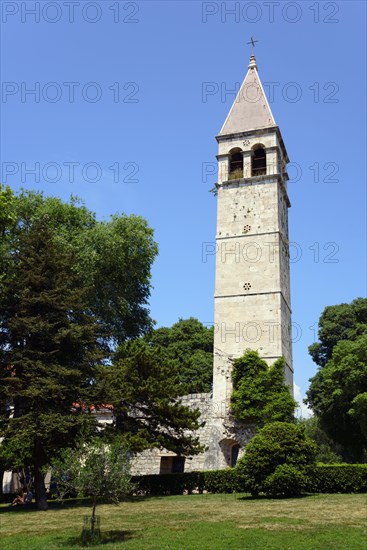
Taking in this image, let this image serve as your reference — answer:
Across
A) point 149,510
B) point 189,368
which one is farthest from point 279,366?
point 189,368

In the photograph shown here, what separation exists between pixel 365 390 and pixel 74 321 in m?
15.1

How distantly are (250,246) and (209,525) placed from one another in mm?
18754

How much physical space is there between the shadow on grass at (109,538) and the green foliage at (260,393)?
14187 millimetres

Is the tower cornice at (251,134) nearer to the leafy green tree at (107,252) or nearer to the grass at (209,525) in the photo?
the leafy green tree at (107,252)

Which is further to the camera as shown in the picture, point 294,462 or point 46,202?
point 46,202

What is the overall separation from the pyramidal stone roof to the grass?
2168 centimetres

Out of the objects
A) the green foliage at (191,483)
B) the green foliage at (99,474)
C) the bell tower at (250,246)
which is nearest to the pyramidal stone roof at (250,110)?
the bell tower at (250,246)

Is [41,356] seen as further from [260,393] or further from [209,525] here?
[260,393]

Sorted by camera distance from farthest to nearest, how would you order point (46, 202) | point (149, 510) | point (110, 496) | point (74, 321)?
point (46, 202)
point (74, 321)
point (149, 510)
point (110, 496)

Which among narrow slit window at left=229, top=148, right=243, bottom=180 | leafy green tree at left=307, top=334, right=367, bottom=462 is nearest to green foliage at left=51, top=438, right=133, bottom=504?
leafy green tree at left=307, top=334, right=367, bottom=462

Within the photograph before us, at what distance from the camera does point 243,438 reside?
1024 inches

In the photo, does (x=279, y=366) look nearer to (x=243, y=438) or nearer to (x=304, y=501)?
(x=243, y=438)

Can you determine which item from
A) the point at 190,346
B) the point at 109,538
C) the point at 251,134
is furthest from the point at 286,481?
the point at 190,346

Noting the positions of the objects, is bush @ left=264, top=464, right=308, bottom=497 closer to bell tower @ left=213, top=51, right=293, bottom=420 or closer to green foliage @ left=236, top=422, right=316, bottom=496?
green foliage @ left=236, top=422, right=316, bottom=496
